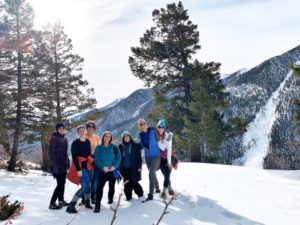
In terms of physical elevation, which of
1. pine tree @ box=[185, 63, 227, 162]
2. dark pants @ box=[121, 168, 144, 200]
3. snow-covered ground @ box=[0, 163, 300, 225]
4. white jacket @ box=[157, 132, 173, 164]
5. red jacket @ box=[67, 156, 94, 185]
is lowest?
snow-covered ground @ box=[0, 163, 300, 225]

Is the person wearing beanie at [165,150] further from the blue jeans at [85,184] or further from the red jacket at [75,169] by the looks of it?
the blue jeans at [85,184]

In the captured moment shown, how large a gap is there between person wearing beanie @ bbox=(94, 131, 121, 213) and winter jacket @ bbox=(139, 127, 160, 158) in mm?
1072

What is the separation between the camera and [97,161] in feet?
33.5

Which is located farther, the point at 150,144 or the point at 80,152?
the point at 150,144

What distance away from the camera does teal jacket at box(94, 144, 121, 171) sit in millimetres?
10195

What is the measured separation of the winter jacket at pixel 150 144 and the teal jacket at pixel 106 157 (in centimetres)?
108

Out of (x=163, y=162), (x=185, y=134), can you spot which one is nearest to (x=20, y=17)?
(x=185, y=134)

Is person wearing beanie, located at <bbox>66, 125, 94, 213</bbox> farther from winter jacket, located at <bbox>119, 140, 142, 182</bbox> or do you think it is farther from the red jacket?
winter jacket, located at <bbox>119, 140, 142, 182</bbox>

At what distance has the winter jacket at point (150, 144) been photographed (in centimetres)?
1130

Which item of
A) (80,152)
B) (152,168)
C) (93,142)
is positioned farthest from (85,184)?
Result: (152,168)

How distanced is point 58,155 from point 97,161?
0.90m

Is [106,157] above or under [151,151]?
under

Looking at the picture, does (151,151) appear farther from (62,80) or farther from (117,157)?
(62,80)

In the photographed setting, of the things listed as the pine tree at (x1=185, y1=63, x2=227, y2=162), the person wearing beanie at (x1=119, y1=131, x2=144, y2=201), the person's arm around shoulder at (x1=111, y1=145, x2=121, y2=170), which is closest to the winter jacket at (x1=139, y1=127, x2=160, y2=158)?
the person wearing beanie at (x1=119, y1=131, x2=144, y2=201)
